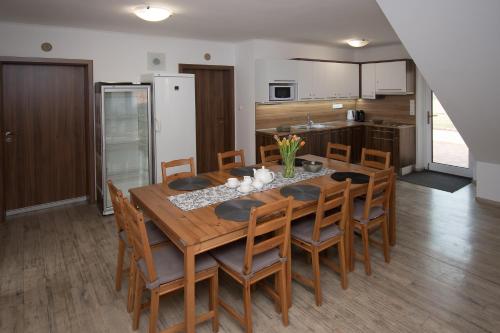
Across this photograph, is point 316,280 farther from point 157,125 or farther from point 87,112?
point 87,112

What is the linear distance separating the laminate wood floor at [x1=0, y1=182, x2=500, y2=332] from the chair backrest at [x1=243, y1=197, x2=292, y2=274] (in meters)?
0.54

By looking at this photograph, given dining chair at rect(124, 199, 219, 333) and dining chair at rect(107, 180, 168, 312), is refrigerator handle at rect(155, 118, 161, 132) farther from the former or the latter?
dining chair at rect(124, 199, 219, 333)

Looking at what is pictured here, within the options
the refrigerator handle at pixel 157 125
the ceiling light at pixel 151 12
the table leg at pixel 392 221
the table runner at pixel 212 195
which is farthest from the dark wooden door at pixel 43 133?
the table leg at pixel 392 221

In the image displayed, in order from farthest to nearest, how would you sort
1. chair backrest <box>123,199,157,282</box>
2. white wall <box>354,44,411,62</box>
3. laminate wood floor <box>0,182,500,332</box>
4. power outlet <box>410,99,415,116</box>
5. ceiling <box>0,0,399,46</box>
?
1. white wall <box>354,44,411,62</box>
2. power outlet <box>410,99,415,116</box>
3. ceiling <box>0,0,399,46</box>
4. laminate wood floor <box>0,182,500,332</box>
5. chair backrest <box>123,199,157,282</box>

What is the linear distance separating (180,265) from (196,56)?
168 inches

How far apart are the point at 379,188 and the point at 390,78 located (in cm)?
439

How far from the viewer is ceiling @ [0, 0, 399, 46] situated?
11.9ft

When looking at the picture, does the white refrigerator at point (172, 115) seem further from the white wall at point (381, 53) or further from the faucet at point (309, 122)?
the white wall at point (381, 53)

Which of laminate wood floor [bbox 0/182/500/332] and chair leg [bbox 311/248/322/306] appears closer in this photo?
laminate wood floor [bbox 0/182/500/332]

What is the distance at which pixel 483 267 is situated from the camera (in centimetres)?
319

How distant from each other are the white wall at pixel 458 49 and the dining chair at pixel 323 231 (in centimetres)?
140

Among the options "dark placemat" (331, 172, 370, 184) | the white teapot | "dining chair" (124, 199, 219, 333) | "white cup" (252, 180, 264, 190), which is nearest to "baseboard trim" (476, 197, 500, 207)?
"dark placemat" (331, 172, 370, 184)

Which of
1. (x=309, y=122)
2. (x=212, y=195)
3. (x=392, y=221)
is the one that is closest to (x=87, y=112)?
(x=212, y=195)

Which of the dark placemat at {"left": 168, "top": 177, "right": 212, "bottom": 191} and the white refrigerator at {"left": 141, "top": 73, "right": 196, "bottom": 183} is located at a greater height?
the white refrigerator at {"left": 141, "top": 73, "right": 196, "bottom": 183}
